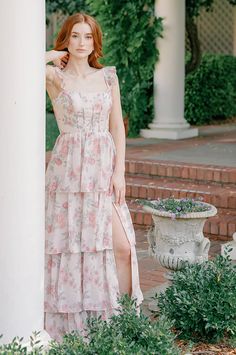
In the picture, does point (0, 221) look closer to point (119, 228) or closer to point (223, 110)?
point (119, 228)

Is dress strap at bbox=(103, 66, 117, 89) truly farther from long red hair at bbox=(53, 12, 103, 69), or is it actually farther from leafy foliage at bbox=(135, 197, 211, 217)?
leafy foliage at bbox=(135, 197, 211, 217)

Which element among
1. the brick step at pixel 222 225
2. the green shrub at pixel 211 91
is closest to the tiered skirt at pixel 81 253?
the brick step at pixel 222 225

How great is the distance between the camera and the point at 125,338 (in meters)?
3.42

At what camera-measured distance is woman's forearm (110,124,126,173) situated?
162 inches

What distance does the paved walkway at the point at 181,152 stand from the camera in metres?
6.03

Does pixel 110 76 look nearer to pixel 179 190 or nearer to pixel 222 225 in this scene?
pixel 222 225

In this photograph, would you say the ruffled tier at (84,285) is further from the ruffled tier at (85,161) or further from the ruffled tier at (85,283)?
the ruffled tier at (85,161)

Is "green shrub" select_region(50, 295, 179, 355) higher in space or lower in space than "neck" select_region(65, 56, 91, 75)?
lower

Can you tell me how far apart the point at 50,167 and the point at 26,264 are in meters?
1.05

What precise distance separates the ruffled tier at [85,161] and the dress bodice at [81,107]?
→ 0.04 metres

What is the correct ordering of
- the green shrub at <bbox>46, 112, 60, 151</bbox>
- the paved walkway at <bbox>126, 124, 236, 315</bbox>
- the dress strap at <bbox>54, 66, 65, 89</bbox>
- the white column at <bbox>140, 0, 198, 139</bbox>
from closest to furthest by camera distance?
1. the dress strap at <bbox>54, 66, 65, 89</bbox>
2. the paved walkway at <bbox>126, 124, 236, 315</bbox>
3. the white column at <bbox>140, 0, 198, 139</bbox>
4. the green shrub at <bbox>46, 112, 60, 151</bbox>

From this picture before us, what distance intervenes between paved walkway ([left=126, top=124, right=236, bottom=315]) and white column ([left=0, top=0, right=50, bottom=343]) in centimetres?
239

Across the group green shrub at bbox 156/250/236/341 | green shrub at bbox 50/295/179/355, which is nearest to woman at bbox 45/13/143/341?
green shrub at bbox 156/250/236/341

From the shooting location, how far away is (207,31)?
1573 cm
